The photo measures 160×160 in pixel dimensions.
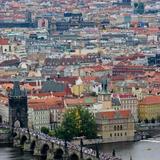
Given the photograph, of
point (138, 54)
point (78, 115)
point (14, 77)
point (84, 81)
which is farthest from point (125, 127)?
point (138, 54)

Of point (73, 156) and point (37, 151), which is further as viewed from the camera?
point (37, 151)

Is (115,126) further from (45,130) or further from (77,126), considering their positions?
(45,130)

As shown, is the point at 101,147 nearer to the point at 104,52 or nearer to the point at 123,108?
the point at 123,108

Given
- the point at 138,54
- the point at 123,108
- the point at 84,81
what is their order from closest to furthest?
the point at 123,108 → the point at 84,81 → the point at 138,54

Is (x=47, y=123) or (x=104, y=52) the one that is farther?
(x=104, y=52)

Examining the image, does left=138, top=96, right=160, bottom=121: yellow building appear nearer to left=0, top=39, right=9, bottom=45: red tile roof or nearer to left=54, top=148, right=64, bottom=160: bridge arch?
left=54, top=148, right=64, bottom=160: bridge arch

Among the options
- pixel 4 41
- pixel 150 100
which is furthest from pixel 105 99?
pixel 4 41

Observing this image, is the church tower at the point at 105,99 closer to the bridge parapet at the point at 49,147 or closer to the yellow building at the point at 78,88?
the yellow building at the point at 78,88
